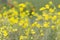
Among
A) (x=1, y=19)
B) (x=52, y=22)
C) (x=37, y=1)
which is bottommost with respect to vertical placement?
(x=52, y=22)

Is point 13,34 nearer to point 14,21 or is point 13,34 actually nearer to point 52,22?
point 14,21

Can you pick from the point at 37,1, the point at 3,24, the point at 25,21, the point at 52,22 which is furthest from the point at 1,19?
the point at 37,1

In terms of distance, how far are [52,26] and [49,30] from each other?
0.25ft

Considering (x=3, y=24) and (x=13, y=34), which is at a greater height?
(x=3, y=24)

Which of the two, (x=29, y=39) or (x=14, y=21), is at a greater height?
(x=14, y=21)

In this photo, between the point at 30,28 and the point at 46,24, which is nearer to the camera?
the point at 46,24

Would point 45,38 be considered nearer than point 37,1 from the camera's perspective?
Yes

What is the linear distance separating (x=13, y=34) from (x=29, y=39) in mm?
273

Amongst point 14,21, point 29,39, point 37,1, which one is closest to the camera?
point 29,39

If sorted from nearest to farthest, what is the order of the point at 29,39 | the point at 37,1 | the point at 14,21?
the point at 29,39 → the point at 14,21 → the point at 37,1

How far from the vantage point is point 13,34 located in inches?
178

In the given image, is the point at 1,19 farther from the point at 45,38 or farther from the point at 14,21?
the point at 45,38

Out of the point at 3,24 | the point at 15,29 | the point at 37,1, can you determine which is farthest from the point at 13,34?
the point at 37,1

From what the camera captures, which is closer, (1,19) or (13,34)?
(13,34)
